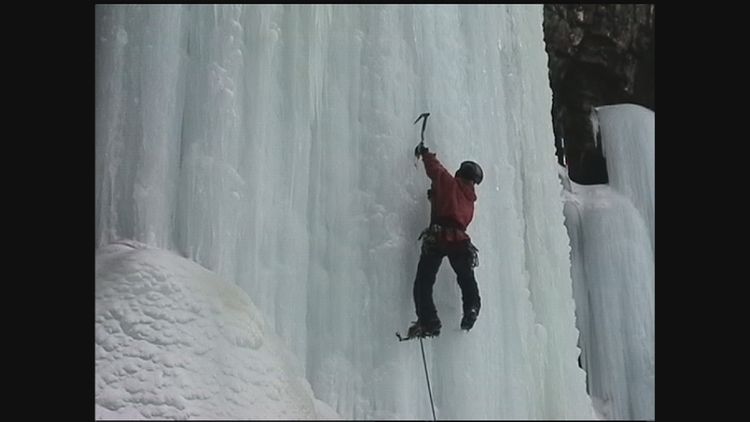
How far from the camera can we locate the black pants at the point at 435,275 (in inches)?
112

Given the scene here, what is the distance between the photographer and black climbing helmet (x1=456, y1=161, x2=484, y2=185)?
9.75ft

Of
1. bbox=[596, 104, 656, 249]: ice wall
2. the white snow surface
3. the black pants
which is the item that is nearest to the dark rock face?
bbox=[596, 104, 656, 249]: ice wall

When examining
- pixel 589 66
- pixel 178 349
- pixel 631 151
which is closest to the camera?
pixel 178 349

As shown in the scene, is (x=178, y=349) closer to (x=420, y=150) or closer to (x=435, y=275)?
(x=435, y=275)

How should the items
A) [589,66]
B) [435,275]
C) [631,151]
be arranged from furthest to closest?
[589,66] → [631,151] → [435,275]

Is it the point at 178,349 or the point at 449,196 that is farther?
the point at 449,196

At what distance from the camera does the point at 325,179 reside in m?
2.93

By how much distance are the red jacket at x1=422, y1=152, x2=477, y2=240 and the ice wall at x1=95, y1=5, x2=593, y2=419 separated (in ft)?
0.21

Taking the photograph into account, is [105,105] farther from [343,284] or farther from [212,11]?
[343,284]

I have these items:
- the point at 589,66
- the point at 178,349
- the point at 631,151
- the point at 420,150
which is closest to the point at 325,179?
the point at 420,150

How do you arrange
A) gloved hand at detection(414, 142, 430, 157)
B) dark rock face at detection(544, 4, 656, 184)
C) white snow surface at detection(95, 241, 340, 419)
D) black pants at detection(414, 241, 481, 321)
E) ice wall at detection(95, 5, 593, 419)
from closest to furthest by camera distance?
white snow surface at detection(95, 241, 340, 419), ice wall at detection(95, 5, 593, 419), black pants at detection(414, 241, 481, 321), gloved hand at detection(414, 142, 430, 157), dark rock face at detection(544, 4, 656, 184)

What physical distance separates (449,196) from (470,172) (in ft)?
0.45

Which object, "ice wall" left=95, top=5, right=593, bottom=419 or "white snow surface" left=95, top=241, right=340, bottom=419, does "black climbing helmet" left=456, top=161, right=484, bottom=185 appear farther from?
"white snow surface" left=95, top=241, right=340, bottom=419
